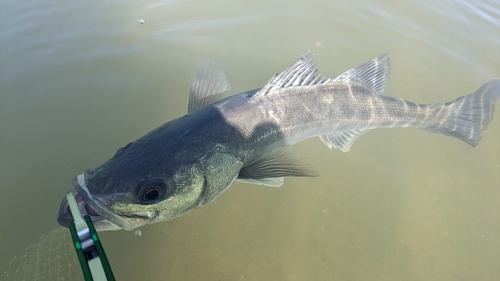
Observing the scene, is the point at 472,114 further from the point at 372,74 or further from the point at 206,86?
the point at 206,86

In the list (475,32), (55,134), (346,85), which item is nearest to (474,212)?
(346,85)

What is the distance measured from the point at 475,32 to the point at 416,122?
11.0 ft

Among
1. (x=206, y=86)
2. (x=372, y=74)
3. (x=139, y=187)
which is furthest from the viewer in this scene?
(x=372, y=74)

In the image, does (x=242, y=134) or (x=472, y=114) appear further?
(x=472, y=114)

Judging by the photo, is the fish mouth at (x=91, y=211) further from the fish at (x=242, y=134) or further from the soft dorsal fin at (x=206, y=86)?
the soft dorsal fin at (x=206, y=86)

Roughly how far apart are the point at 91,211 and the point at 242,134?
1.21 meters

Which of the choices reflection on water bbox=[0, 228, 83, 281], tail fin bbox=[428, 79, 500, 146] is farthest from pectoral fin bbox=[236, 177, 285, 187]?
tail fin bbox=[428, 79, 500, 146]

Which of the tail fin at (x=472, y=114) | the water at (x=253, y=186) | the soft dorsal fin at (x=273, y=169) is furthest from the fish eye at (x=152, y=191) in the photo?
the tail fin at (x=472, y=114)

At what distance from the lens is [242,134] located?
8.19ft

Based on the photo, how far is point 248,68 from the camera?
438 centimetres

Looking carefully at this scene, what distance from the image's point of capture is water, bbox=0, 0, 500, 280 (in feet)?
9.38

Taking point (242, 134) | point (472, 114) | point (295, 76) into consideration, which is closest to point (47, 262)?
point (242, 134)

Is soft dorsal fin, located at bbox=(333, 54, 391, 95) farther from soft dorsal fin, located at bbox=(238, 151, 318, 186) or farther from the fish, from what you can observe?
soft dorsal fin, located at bbox=(238, 151, 318, 186)

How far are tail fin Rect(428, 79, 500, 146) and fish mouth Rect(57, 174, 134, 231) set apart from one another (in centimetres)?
332
